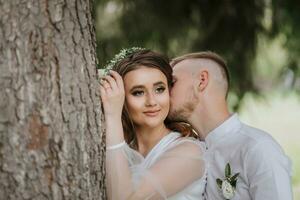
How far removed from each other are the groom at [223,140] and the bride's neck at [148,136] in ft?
0.33

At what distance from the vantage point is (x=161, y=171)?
3148mm

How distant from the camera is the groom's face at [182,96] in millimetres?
3494

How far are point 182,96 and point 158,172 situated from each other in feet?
1.74

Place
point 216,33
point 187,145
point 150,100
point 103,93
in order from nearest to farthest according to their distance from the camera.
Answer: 1. point 103,93
2. point 150,100
3. point 187,145
4. point 216,33

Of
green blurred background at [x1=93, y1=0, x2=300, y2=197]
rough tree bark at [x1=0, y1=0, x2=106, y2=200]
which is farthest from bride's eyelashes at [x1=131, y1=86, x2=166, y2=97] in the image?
green blurred background at [x1=93, y1=0, x2=300, y2=197]

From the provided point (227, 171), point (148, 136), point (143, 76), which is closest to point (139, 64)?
point (143, 76)

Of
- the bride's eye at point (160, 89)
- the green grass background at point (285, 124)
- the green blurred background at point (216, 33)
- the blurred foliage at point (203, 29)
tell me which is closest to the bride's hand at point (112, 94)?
the bride's eye at point (160, 89)

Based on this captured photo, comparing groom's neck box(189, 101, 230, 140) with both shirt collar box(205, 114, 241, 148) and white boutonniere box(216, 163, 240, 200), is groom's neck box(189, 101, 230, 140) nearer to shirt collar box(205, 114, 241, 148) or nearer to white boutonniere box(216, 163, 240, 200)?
shirt collar box(205, 114, 241, 148)

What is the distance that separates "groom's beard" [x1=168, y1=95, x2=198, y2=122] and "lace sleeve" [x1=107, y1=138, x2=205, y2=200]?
15 cm

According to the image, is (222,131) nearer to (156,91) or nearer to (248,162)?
(248,162)

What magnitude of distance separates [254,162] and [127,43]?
4.47m

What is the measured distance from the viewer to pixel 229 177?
3.28 metres

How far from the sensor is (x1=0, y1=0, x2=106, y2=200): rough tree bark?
237 cm

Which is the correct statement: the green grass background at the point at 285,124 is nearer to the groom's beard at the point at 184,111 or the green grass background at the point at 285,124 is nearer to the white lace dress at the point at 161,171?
the groom's beard at the point at 184,111
